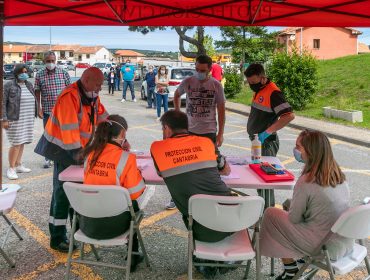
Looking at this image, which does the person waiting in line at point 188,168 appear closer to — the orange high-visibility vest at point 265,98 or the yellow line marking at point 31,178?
the orange high-visibility vest at point 265,98

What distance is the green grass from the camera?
14.6 m

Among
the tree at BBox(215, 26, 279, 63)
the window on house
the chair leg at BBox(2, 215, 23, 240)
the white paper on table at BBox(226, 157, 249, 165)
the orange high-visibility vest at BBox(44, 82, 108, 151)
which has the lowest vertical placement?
the chair leg at BBox(2, 215, 23, 240)

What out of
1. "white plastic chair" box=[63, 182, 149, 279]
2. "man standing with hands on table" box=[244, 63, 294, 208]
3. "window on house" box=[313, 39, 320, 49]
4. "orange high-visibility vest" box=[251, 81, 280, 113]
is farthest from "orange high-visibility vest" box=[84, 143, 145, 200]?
"window on house" box=[313, 39, 320, 49]

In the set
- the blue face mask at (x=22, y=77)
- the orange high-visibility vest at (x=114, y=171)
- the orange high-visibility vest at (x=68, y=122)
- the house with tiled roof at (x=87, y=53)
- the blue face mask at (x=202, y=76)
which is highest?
the house with tiled roof at (x=87, y=53)

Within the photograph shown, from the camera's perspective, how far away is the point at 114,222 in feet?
10.5

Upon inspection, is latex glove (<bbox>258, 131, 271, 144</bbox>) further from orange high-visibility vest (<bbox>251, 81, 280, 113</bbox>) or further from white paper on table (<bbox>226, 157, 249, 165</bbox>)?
white paper on table (<bbox>226, 157, 249, 165</bbox>)

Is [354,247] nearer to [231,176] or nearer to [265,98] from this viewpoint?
[231,176]

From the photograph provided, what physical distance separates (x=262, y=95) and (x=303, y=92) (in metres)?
11.3

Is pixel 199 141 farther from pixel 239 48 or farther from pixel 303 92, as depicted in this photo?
pixel 239 48

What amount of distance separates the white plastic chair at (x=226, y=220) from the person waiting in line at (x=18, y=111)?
176 inches

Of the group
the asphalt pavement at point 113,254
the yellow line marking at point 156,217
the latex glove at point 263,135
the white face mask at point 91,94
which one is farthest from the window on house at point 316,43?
the white face mask at point 91,94

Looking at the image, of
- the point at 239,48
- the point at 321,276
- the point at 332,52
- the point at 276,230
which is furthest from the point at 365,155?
the point at 332,52

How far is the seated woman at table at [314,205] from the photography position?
Answer: 9.25 ft

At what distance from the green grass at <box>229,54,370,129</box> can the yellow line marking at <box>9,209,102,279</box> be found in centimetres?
1029
